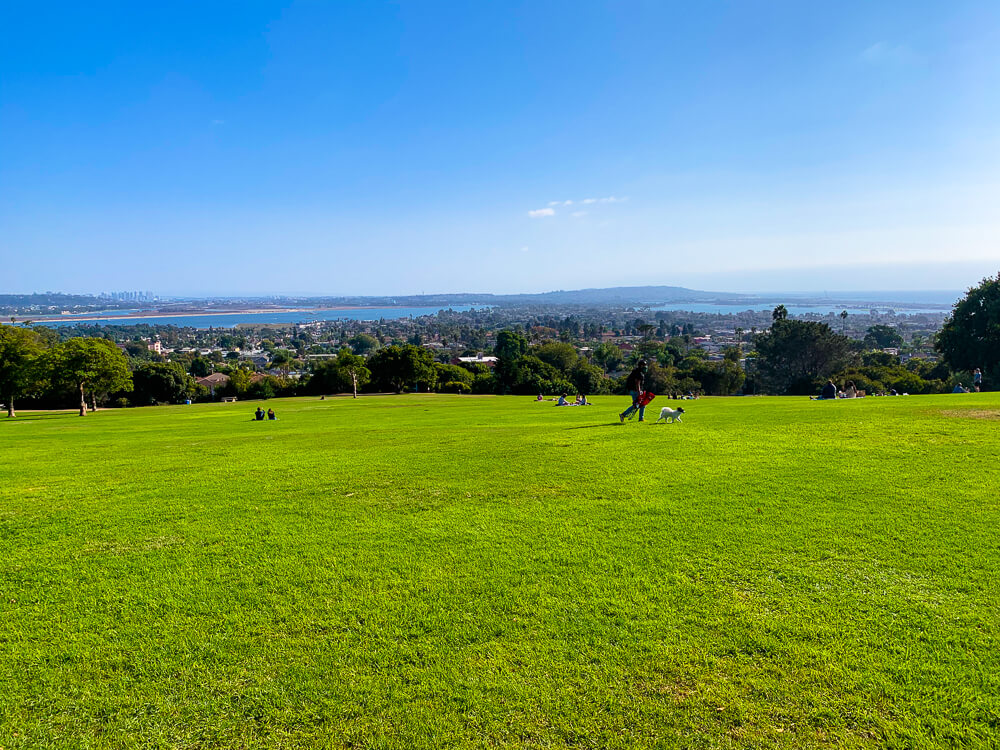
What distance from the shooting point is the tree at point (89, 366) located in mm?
38344

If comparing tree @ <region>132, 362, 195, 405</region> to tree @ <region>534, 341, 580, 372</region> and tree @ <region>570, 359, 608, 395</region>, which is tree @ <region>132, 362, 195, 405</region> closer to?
tree @ <region>570, 359, 608, 395</region>

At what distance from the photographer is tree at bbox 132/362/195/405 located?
6500 cm

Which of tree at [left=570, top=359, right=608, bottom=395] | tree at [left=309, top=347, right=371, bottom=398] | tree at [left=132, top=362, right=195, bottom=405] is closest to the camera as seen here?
tree at [left=309, top=347, right=371, bottom=398]

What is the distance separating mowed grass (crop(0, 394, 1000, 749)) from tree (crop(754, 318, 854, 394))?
79663 millimetres

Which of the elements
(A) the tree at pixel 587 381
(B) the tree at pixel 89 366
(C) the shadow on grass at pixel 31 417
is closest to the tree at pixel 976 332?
(A) the tree at pixel 587 381

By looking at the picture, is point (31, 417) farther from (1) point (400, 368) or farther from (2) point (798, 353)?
(2) point (798, 353)

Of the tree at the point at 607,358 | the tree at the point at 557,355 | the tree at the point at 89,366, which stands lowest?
the tree at the point at 607,358

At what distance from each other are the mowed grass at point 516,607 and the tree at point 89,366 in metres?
34.2

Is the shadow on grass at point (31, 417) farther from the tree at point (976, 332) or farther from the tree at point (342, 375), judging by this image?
the tree at point (976, 332)

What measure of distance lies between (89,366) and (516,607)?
44853 millimetres

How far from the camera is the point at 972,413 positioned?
15633mm

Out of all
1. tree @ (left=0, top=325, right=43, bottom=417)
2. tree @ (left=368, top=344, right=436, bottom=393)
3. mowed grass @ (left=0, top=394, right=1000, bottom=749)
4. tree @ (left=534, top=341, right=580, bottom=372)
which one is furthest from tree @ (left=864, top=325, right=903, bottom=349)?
tree @ (left=0, top=325, right=43, bottom=417)

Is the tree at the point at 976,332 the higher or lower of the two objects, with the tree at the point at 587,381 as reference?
higher

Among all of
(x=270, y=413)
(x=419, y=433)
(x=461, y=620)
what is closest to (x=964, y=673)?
(x=461, y=620)
